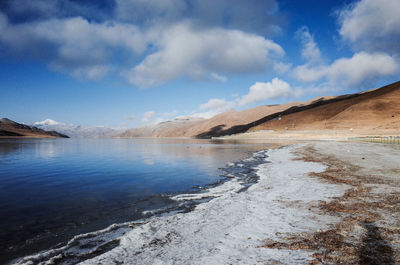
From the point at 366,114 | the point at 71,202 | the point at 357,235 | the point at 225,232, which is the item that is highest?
the point at 366,114

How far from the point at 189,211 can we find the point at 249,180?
7.23 meters

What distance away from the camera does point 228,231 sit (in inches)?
278

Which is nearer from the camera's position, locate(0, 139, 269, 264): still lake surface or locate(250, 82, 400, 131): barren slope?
locate(0, 139, 269, 264): still lake surface

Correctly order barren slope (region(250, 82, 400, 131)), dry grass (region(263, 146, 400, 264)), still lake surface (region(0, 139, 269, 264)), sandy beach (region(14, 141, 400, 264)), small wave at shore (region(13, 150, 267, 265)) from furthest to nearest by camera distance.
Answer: barren slope (region(250, 82, 400, 131))
still lake surface (region(0, 139, 269, 264))
small wave at shore (region(13, 150, 267, 265))
sandy beach (region(14, 141, 400, 264))
dry grass (region(263, 146, 400, 264))

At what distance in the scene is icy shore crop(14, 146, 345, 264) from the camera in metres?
5.48

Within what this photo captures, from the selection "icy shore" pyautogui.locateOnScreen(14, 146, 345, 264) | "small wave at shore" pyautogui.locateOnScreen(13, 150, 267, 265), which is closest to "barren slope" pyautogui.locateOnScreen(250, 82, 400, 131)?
"icy shore" pyautogui.locateOnScreen(14, 146, 345, 264)

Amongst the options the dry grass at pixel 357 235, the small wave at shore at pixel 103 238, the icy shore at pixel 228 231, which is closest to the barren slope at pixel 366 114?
the dry grass at pixel 357 235

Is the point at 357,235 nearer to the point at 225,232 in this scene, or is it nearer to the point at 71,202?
the point at 225,232

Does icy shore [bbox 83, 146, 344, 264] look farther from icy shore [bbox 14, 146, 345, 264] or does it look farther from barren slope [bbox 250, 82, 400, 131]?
barren slope [bbox 250, 82, 400, 131]

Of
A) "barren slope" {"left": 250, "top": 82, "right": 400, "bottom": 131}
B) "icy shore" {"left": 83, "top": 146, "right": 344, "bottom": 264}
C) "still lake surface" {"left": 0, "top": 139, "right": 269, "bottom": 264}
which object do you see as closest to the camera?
"icy shore" {"left": 83, "top": 146, "right": 344, "bottom": 264}

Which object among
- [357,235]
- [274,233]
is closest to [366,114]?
[357,235]

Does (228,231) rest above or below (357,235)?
below

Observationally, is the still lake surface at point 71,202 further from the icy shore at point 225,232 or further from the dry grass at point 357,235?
the dry grass at point 357,235

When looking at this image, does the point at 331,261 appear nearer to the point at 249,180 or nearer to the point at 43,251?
the point at 43,251
